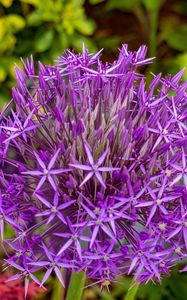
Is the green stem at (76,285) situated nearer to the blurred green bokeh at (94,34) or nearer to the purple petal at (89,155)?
the purple petal at (89,155)

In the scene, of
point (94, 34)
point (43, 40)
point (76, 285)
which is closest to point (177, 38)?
point (94, 34)

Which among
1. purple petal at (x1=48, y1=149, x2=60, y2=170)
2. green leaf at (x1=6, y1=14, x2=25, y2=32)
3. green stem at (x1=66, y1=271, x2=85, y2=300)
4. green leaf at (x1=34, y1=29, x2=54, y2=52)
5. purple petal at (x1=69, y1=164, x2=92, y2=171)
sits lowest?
green stem at (x1=66, y1=271, x2=85, y2=300)

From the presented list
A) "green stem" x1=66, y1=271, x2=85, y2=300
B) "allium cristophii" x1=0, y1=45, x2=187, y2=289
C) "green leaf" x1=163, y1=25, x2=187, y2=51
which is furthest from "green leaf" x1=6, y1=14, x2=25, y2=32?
"green stem" x1=66, y1=271, x2=85, y2=300

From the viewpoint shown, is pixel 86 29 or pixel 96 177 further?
pixel 86 29

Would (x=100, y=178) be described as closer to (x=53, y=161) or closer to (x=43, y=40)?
(x=53, y=161)

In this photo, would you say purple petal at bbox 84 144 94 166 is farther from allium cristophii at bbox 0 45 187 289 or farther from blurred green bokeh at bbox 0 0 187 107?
blurred green bokeh at bbox 0 0 187 107

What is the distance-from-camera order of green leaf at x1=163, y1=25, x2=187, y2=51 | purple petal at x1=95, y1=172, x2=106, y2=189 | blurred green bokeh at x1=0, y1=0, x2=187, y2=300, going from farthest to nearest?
green leaf at x1=163, y1=25, x2=187, y2=51 < blurred green bokeh at x1=0, y1=0, x2=187, y2=300 < purple petal at x1=95, y1=172, x2=106, y2=189

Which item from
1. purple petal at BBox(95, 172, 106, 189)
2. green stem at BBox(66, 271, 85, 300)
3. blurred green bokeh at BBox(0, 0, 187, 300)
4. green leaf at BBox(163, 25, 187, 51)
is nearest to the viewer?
purple petal at BBox(95, 172, 106, 189)
